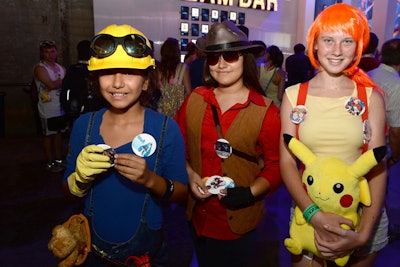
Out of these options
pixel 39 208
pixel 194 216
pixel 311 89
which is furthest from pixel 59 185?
pixel 311 89

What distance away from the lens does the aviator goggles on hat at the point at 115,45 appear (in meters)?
1.73

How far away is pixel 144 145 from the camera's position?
5.63 ft

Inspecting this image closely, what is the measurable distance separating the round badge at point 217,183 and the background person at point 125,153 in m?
0.30

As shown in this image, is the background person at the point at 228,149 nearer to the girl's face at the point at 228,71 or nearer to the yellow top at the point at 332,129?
the girl's face at the point at 228,71

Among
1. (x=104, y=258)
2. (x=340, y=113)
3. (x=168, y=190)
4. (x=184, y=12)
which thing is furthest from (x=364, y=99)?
(x=184, y=12)

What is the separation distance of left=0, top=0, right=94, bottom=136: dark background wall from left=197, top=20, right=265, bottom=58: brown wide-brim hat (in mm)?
7710

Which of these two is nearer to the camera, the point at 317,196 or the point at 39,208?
the point at 317,196

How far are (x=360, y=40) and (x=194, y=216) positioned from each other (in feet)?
4.59

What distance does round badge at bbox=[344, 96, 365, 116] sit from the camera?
183 centimetres

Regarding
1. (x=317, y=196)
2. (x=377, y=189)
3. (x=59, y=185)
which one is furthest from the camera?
(x=59, y=185)

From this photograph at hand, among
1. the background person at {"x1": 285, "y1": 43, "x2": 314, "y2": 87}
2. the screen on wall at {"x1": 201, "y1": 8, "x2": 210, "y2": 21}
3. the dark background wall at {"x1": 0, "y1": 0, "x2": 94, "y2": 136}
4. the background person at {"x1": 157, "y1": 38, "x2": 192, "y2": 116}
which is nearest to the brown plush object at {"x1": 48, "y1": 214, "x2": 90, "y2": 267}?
the background person at {"x1": 157, "y1": 38, "x2": 192, "y2": 116}

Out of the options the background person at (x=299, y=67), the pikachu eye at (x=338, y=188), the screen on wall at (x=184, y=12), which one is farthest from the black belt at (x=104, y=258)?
the screen on wall at (x=184, y=12)

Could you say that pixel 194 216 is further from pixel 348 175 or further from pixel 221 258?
pixel 348 175

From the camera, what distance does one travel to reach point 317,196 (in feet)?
5.75
